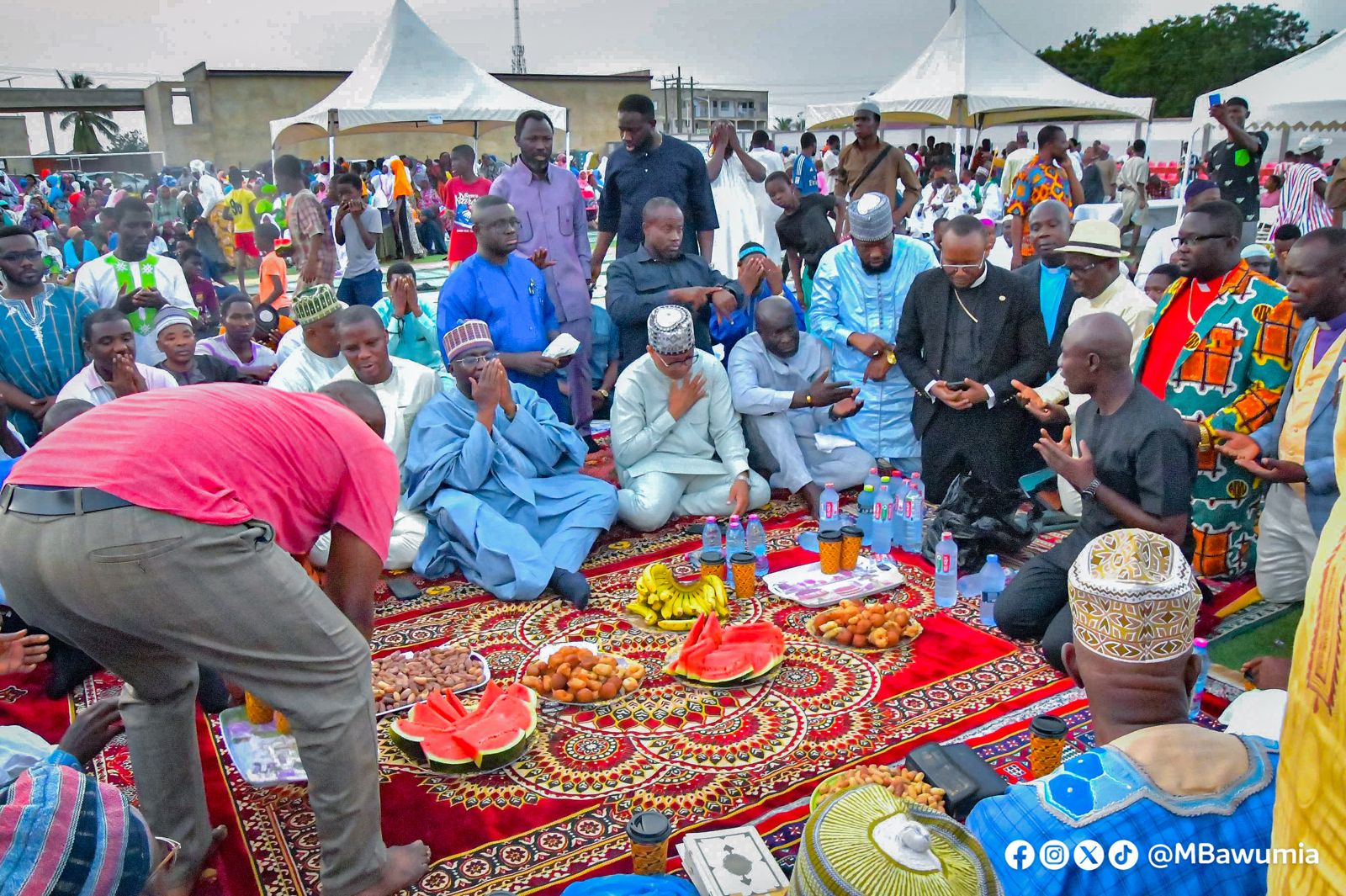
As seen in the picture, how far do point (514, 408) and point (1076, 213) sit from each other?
5731 mm

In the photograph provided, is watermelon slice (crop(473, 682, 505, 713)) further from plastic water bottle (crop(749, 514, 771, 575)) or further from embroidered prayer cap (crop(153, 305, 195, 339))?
embroidered prayer cap (crop(153, 305, 195, 339))

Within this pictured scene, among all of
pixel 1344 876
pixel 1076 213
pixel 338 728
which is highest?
pixel 1076 213

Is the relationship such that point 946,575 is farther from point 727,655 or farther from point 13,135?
point 13,135

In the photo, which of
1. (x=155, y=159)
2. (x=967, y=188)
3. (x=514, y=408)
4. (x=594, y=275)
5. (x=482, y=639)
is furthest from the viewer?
(x=155, y=159)

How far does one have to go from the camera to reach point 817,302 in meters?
6.69

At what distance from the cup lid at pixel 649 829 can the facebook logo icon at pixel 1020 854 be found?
127cm

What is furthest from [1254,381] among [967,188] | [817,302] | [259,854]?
[967,188]

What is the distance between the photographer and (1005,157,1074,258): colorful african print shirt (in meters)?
10.1

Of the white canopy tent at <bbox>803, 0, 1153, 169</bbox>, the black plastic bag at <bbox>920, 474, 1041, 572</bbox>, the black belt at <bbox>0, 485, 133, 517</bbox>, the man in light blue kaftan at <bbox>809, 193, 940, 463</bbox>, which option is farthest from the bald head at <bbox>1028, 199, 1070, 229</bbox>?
the white canopy tent at <bbox>803, 0, 1153, 169</bbox>

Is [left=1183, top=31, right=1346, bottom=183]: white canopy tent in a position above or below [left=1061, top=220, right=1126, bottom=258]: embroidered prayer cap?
above

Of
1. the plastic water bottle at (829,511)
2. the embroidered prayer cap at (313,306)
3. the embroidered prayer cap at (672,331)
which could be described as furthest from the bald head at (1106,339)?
the embroidered prayer cap at (313,306)

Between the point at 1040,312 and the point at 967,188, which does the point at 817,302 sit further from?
the point at 967,188

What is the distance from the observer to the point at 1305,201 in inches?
391

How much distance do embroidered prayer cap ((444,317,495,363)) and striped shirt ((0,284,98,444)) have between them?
2201 mm
